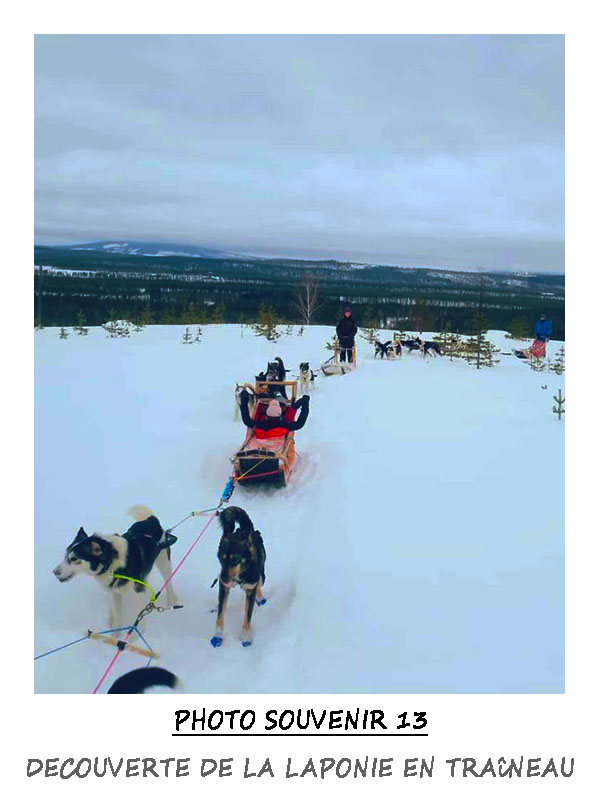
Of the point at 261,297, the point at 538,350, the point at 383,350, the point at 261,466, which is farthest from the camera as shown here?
the point at 261,297

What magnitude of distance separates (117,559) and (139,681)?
656 mm

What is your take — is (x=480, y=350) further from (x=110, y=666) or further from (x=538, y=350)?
(x=110, y=666)

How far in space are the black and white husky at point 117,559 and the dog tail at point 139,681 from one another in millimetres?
560

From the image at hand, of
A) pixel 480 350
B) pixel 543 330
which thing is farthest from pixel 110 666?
pixel 543 330

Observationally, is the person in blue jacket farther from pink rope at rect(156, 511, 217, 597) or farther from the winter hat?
pink rope at rect(156, 511, 217, 597)

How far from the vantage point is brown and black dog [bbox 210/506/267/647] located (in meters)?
2.69

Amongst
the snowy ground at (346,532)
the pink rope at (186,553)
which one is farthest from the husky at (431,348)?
the pink rope at (186,553)

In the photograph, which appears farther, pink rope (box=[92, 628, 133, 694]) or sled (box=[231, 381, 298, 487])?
sled (box=[231, 381, 298, 487])

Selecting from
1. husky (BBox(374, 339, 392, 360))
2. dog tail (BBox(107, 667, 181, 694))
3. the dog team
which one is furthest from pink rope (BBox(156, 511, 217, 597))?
husky (BBox(374, 339, 392, 360))

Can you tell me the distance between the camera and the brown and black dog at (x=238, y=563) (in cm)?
269

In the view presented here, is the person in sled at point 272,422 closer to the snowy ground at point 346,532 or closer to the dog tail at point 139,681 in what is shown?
the snowy ground at point 346,532

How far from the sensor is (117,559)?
2.75 metres

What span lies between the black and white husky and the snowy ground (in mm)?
297
